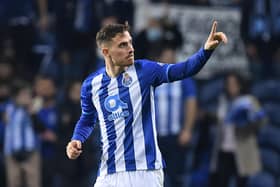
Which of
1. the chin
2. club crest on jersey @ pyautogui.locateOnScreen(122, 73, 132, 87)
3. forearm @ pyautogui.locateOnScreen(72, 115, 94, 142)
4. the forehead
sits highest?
the forehead

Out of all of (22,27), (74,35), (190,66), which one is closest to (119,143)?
(190,66)

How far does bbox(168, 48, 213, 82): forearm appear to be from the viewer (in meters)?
6.82

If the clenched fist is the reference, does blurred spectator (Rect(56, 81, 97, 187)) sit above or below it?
above

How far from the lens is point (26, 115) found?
12.2m

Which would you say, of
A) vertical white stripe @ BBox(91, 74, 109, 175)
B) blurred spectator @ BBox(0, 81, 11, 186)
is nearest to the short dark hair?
vertical white stripe @ BBox(91, 74, 109, 175)

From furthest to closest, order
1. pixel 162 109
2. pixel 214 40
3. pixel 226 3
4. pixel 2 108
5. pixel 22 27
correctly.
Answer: pixel 22 27, pixel 226 3, pixel 2 108, pixel 162 109, pixel 214 40

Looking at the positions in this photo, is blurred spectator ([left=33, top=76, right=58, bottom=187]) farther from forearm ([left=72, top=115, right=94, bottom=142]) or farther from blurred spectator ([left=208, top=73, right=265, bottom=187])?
forearm ([left=72, top=115, right=94, bottom=142])

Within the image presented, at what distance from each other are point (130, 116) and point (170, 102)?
4191mm

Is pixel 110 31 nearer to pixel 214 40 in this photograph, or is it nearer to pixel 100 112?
pixel 100 112

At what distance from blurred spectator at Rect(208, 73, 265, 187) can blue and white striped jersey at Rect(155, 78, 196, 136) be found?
0.82 meters

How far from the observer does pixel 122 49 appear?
Result: 7.07m

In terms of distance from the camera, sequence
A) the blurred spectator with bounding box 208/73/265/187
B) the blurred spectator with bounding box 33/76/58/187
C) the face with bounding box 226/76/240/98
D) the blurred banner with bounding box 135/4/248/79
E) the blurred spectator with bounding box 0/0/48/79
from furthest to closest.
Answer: the blurred spectator with bounding box 0/0/48/79, the blurred banner with bounding box 135/4/248/79, the blurred spectator with bounding box 33/76/58/187, the face with bounding box 226/76/240/98, the blurred spectator with bounding box 208/73/265/187

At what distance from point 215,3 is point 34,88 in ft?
8.89

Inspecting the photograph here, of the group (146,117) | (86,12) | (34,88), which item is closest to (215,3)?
(86,12)
